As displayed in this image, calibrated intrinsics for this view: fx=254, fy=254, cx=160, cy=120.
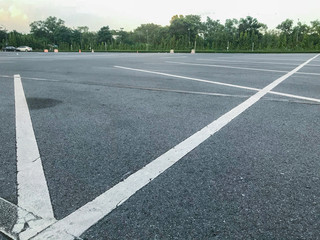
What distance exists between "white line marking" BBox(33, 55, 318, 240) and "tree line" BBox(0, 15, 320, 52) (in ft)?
162

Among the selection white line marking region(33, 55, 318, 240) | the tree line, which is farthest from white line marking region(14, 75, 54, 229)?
the tree line

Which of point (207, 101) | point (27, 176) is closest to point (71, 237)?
point (27, 176)

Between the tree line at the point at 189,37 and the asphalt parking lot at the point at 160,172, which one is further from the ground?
the tree line at the point at 189,37

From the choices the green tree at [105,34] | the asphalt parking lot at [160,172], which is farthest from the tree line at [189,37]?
the asphalt parking lot at [160,172]

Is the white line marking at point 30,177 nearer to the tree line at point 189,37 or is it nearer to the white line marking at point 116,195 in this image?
the white line marking at point 116,195

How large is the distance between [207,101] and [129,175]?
9.15 ft

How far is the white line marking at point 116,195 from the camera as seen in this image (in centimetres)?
135

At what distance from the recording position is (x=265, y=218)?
1482 millimetres

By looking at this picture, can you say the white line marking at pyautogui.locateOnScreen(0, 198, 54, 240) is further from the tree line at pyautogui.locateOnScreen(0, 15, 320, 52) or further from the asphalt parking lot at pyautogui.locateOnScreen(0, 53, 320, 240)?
the tree line at pyautogui.locateOnScreen(0, 15, 320, 52)

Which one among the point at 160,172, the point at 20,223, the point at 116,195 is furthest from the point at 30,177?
the point at 160,172

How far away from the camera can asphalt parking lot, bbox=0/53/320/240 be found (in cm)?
142

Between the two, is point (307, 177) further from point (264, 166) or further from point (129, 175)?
point (129, 175)

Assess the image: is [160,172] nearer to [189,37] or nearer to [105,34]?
[189,37]

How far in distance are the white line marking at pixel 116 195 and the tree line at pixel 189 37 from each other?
49512 millimetres
